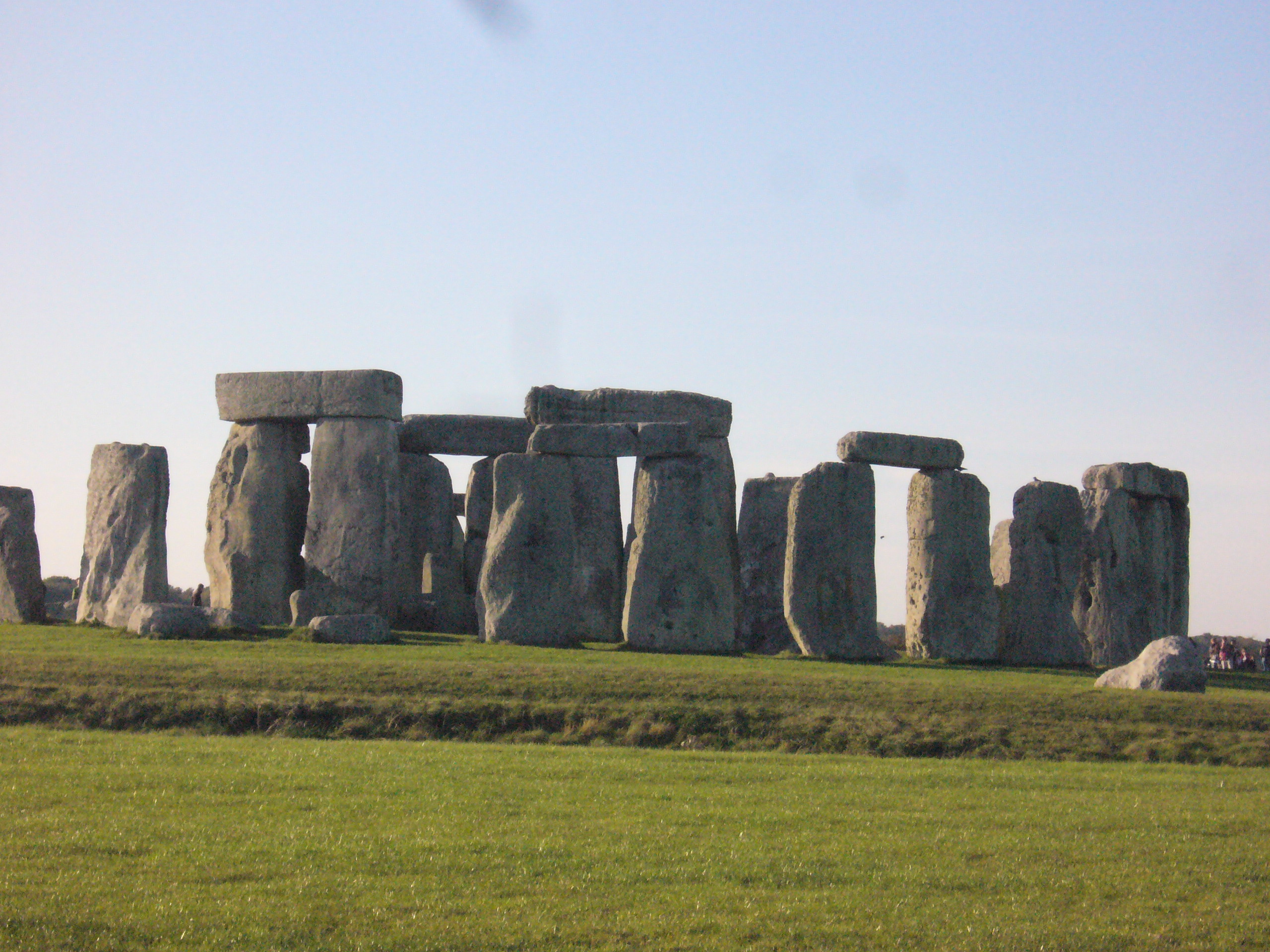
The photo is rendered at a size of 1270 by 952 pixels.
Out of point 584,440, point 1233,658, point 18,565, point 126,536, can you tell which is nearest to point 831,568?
point 584,440

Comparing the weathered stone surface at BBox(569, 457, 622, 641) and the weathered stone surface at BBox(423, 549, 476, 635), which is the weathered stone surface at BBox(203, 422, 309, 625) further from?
the weathered stone surface at BBox(569, 457, 622, 641)

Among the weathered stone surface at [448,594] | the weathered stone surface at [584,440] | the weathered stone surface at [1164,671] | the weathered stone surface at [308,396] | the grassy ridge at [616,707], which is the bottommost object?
the grassy ridge at [616,707]

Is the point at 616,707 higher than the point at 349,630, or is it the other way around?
the point at 349,630

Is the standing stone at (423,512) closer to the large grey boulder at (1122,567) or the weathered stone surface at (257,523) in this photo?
the weathered stone surface at (257,523)

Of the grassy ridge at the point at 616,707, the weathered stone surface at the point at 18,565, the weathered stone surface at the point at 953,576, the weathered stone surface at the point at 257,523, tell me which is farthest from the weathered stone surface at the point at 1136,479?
the weathered stone surface at the point at 18,565

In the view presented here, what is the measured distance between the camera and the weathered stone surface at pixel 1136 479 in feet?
90.1

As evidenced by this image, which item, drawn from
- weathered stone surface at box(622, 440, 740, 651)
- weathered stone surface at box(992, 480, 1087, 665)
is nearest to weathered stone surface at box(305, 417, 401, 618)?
weathered stone surface at box(622, 440, 740, 651)

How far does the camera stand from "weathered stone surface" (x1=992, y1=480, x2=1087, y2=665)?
2462 centimetres

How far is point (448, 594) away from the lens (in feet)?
93.5

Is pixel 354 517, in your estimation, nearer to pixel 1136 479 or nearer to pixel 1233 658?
pixel 1136 479

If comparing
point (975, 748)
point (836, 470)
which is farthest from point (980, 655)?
point (975, 748)

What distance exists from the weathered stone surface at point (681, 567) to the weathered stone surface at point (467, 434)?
667 centimetres

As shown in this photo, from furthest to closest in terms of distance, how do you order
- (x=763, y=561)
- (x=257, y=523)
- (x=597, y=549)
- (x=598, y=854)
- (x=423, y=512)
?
1. (x=423, y=512)
2. (x=597, y=549)
3. (x=763, y=561)
4. (x=257, y=523)
5. (x=598, y=854)

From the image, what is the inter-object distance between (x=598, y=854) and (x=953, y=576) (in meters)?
15.3
